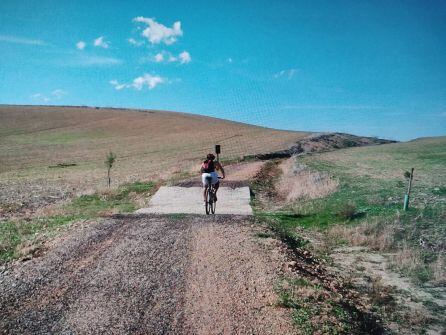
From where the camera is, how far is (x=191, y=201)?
18.1 metres

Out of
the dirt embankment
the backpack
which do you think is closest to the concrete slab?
the backpack

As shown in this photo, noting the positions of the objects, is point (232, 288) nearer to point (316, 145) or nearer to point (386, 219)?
point (386, 219)

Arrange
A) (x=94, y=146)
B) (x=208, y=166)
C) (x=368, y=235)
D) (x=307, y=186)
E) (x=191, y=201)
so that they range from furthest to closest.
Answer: (x=94, y=146)
(x=307, y=186)
(x=191, y=201)
(x=208, y=166)
(x=368, y=235)

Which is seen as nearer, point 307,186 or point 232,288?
point 232,288

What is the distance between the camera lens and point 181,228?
37.6 feet

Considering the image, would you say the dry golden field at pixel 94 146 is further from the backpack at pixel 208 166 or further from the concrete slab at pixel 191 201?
the backpack at pixel 208 166

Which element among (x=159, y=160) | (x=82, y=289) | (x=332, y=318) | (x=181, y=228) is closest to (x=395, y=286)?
(x=332, y=318)

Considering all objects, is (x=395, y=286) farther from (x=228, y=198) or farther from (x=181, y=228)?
(x=228, y=198)

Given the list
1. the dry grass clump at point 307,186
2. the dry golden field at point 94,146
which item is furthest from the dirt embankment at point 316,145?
the dry grass clump at point 307,186

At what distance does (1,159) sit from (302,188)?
41526mm

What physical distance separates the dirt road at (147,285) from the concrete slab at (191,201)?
4485 millimetres

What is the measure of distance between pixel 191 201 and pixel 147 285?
1056cm

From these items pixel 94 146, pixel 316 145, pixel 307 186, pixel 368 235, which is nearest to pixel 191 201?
pixel 307 186

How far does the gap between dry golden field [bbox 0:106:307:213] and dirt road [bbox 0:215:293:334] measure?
15.0m
